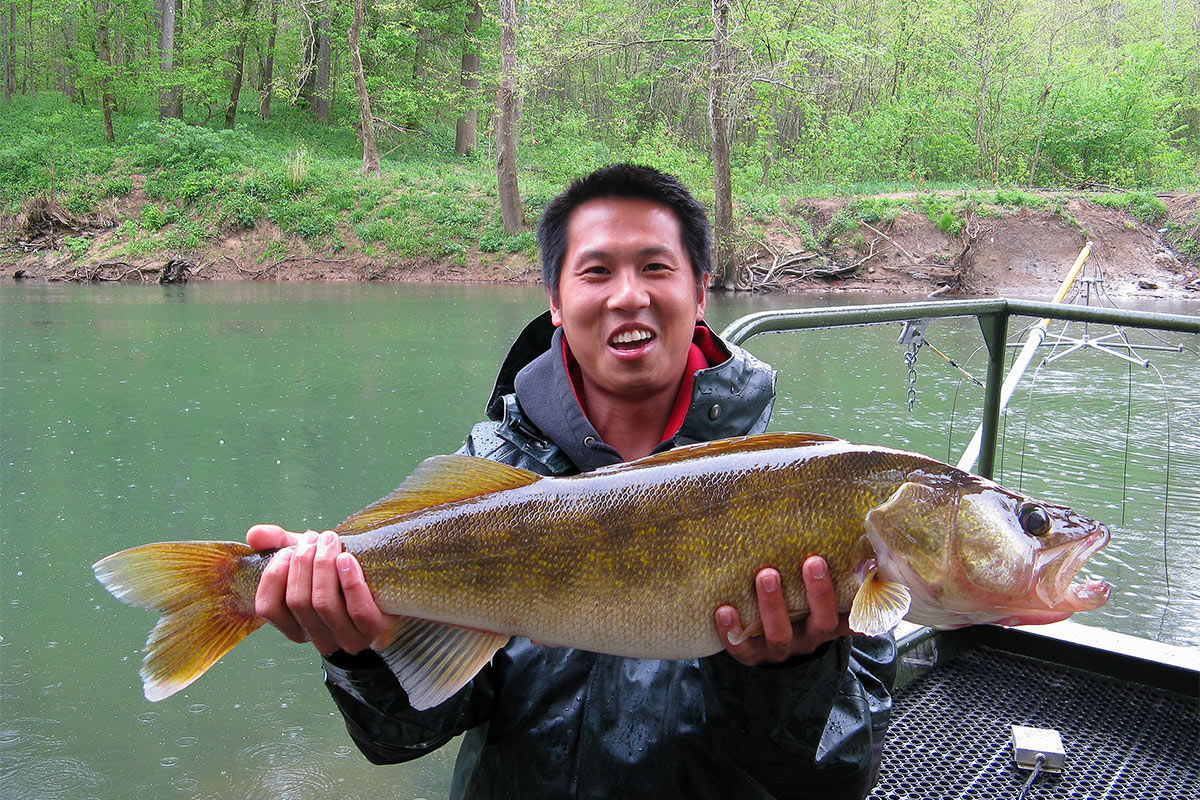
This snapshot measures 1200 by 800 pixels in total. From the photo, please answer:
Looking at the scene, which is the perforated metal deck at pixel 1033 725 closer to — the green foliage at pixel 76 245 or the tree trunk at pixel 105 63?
the green foliage at pixel 76 245

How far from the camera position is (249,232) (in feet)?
78.5

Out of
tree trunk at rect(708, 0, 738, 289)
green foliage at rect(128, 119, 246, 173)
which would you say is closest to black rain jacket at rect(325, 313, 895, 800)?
tree trunk at rect(708, 0, 738, 289)

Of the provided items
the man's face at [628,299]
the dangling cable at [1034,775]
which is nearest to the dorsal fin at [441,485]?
the man's face at [628,299]

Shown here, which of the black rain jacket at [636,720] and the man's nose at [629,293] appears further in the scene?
the man's nose at [629,293]

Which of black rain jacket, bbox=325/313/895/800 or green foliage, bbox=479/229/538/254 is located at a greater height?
green foliage, bbox=479/229/538/254

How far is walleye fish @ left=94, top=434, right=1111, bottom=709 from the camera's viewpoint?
1625 millimetres

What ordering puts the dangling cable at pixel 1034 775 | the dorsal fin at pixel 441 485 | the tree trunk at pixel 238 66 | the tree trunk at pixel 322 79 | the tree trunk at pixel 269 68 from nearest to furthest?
1. the dorsal fin at pixel 441 485
2. the dangling cable at pixel 1034 775
3. the tree trunk at pixel 238 66
4. the tree trunk at pixel 269 68
5. the tree trunk at pixel 322 79

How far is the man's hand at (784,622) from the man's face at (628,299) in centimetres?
63

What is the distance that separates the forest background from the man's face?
1944cm

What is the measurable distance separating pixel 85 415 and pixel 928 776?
8.62 metres

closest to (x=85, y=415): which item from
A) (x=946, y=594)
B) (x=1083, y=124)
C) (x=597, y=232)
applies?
(x=597, y=232)

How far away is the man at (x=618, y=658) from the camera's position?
1717 mm

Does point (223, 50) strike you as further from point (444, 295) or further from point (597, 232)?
point (597, 232)

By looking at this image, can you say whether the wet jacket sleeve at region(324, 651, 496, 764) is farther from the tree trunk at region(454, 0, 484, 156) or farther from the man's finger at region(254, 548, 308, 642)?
the tree trunk at region(454, 0, 484, 156)
